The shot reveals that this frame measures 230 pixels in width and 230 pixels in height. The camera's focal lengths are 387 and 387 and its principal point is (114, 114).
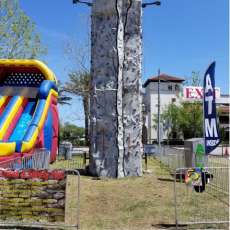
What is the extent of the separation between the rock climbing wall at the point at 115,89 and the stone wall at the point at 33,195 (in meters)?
6.60

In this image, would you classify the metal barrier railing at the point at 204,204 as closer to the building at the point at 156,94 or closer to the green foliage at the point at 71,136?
the green foliage at the point at 71,136

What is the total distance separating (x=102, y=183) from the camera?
39.6 feet

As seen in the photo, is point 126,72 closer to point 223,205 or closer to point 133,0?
point 133,0

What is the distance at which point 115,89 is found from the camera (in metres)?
13.6

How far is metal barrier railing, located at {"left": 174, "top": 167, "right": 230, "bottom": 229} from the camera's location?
23.5 ft

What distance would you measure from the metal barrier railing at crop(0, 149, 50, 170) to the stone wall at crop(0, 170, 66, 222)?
115 inches

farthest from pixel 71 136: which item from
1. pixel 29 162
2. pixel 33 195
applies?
pixel 33 195

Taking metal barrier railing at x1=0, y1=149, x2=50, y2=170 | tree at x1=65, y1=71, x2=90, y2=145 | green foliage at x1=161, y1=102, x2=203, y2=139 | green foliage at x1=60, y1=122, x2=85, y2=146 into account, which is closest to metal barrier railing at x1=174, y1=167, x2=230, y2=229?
metal barrier railing at x1=0, y1=149, x2=50, y2=170

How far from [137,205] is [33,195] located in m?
2.92

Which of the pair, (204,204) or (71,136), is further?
(71,136)

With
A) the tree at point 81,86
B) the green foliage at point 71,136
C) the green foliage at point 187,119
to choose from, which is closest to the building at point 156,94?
the green foliage at point 187,119

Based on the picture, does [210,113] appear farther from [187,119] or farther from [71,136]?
[71,136]

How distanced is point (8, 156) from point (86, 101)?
24659mm

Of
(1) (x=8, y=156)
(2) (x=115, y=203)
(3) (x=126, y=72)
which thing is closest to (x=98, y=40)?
(3) (x=126, y=72)
